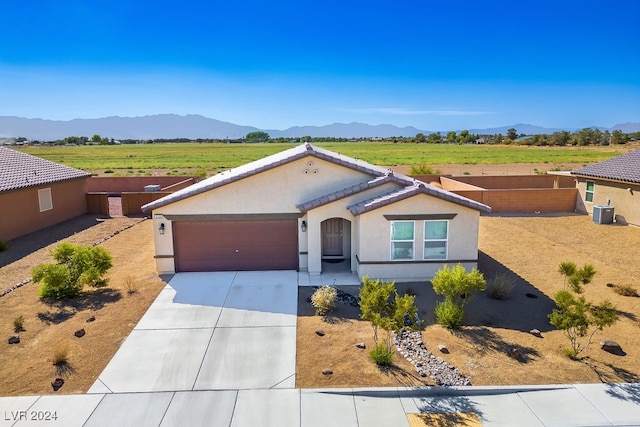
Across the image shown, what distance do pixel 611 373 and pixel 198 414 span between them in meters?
8.40

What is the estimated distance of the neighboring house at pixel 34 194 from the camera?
70.9 feet

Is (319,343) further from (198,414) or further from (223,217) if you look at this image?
(223,217)

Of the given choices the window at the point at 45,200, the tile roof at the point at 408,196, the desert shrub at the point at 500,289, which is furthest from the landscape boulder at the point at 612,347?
the window at the point at 45,200

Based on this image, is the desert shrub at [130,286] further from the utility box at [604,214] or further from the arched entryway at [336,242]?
the utility box at [604,214]

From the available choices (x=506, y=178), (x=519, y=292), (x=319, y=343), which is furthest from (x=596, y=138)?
(x=319, y=343)

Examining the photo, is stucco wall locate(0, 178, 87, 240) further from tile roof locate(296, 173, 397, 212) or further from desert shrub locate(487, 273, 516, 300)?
desert shrub locate(487, 273, 516, 300)

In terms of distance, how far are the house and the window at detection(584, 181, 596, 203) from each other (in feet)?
53.7

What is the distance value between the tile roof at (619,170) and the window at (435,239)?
562 inches

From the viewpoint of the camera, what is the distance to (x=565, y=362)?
9.73 metres

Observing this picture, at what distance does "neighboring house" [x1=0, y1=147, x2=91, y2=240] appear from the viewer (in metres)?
21.6

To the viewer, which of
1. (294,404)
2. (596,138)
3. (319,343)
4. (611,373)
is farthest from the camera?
(596,138)

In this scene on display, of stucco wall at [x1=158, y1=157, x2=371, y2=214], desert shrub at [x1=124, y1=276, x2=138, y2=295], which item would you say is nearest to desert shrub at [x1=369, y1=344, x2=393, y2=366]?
stucco wall at [x1=158, y1=157, x2=371, y2=214]

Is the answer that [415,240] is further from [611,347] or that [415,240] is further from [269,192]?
[611,347]

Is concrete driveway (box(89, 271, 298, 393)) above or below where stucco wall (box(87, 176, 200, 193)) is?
below
